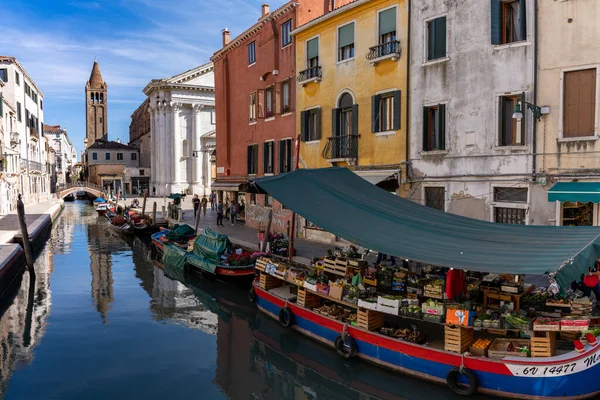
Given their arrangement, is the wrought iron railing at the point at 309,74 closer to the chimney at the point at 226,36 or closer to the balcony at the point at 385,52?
the balcony at the point at 385,52

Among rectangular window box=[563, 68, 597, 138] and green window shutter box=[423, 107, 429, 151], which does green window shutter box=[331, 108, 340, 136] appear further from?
rectangular window box=[563, 68, 597, 138]

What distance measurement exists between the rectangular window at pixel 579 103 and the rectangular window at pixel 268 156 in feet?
48.5

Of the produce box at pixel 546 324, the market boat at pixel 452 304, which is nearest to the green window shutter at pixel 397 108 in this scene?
the market boat at pixel 452 304

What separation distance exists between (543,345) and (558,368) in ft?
1.38

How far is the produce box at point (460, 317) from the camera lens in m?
8.79

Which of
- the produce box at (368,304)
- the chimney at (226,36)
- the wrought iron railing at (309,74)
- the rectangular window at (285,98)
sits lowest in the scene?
the produce box at (368,304)

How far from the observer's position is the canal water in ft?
32.0

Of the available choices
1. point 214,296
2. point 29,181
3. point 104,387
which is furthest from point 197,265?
point 29,181

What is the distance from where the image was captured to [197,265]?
63.6 ft

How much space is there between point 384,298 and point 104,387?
5885 mm

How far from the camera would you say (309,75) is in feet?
72.0

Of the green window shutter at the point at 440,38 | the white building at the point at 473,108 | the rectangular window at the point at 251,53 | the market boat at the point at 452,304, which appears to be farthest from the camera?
the rectangular window at the point at 251,53

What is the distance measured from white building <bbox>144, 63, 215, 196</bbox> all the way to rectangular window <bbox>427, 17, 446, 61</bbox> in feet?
147

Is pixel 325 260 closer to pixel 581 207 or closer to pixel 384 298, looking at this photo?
pixel 384 298
